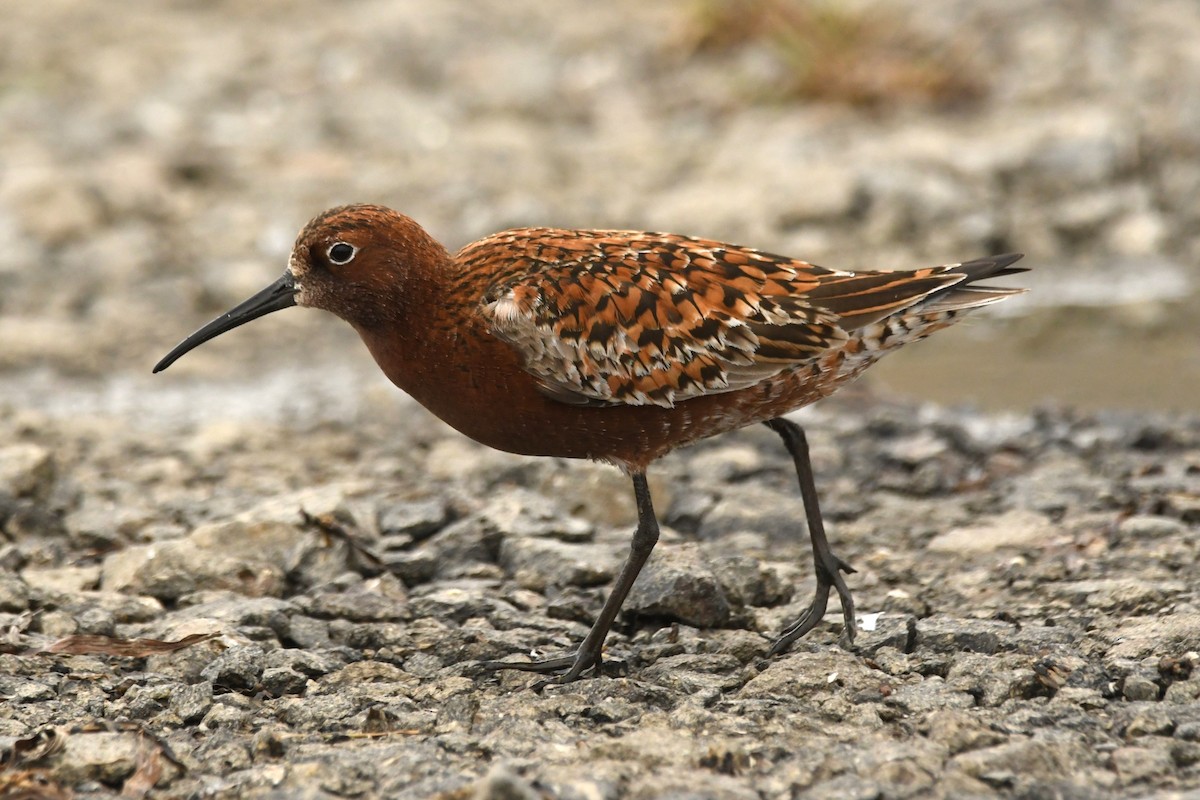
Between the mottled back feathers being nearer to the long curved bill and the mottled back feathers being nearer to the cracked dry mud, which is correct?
the long curved bill

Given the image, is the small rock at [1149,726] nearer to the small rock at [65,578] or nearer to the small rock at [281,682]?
the small rock at [281,682]

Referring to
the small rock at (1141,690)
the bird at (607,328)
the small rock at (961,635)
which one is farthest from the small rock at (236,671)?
the small rock at (1141,690)

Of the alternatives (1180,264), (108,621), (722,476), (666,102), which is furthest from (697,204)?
(108,621)

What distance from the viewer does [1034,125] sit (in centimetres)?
1401

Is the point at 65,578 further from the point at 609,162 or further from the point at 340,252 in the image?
the point at 609,162

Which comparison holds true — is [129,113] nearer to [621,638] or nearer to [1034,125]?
[1034,125]

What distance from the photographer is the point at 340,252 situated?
6047 mm

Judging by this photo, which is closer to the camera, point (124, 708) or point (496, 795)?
point (496, 795)

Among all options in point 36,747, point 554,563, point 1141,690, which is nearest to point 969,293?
point 1141,690

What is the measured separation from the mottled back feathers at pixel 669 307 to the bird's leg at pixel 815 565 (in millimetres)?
537

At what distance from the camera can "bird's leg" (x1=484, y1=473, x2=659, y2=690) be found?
18.8 ft

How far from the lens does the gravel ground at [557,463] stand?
5.01 meters

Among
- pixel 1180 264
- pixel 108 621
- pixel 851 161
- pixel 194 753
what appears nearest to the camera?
pixel 194 753

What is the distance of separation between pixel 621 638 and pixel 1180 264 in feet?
26.3
